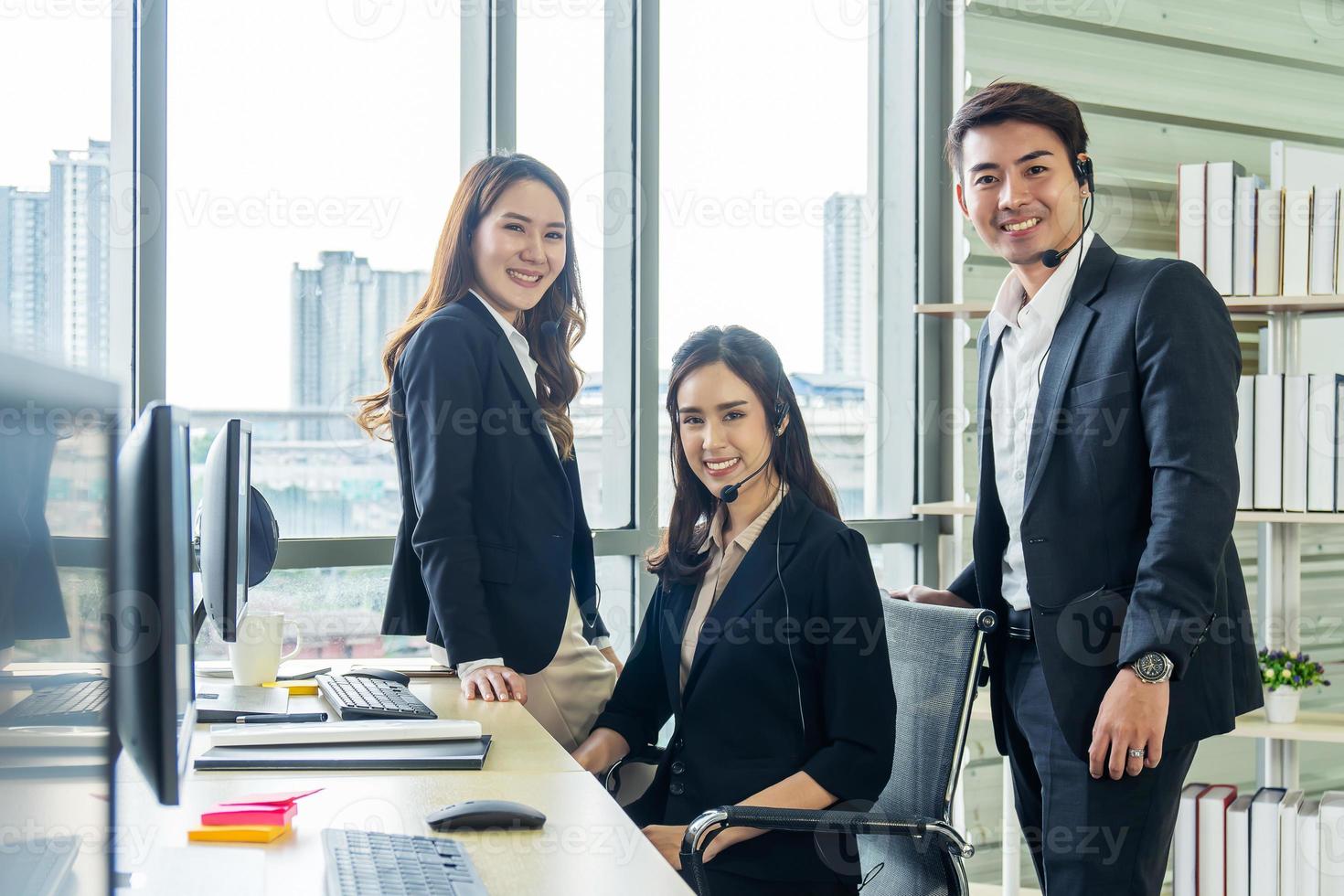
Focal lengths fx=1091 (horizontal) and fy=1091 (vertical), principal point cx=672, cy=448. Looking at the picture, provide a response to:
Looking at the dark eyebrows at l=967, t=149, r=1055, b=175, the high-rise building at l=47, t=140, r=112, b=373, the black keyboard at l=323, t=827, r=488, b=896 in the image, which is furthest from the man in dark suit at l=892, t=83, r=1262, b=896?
the high-rise building at l=47, t=140, r=112, b=373

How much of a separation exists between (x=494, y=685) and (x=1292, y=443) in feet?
6.23

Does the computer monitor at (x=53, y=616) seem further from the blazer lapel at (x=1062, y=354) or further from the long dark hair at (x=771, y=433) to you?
the blazer lapel at (x=1062, y=354)

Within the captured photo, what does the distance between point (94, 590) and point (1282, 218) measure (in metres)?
2.65

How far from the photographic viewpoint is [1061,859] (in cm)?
172

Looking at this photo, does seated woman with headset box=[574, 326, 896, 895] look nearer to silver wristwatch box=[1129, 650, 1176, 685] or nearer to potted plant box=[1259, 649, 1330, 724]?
silver wristwatch box=[1129, 650, 1176, 685]

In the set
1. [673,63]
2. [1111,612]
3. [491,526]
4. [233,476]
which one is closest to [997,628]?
[1111,612]

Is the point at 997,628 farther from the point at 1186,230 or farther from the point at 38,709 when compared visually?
the point at 38,709

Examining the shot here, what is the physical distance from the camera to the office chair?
145 cm

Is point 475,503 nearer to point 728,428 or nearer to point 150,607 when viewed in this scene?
point 728,428

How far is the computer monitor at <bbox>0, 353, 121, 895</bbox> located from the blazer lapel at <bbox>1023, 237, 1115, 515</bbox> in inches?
55.6

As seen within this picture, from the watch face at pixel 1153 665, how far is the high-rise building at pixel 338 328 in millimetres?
1730

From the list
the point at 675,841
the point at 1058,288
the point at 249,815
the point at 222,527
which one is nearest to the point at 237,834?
the point at 249,815

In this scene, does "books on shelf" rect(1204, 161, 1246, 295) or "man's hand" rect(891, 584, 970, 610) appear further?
"books on shelf" rect(1204, 161, 1246, 295)

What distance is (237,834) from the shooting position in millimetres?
A: 1119
